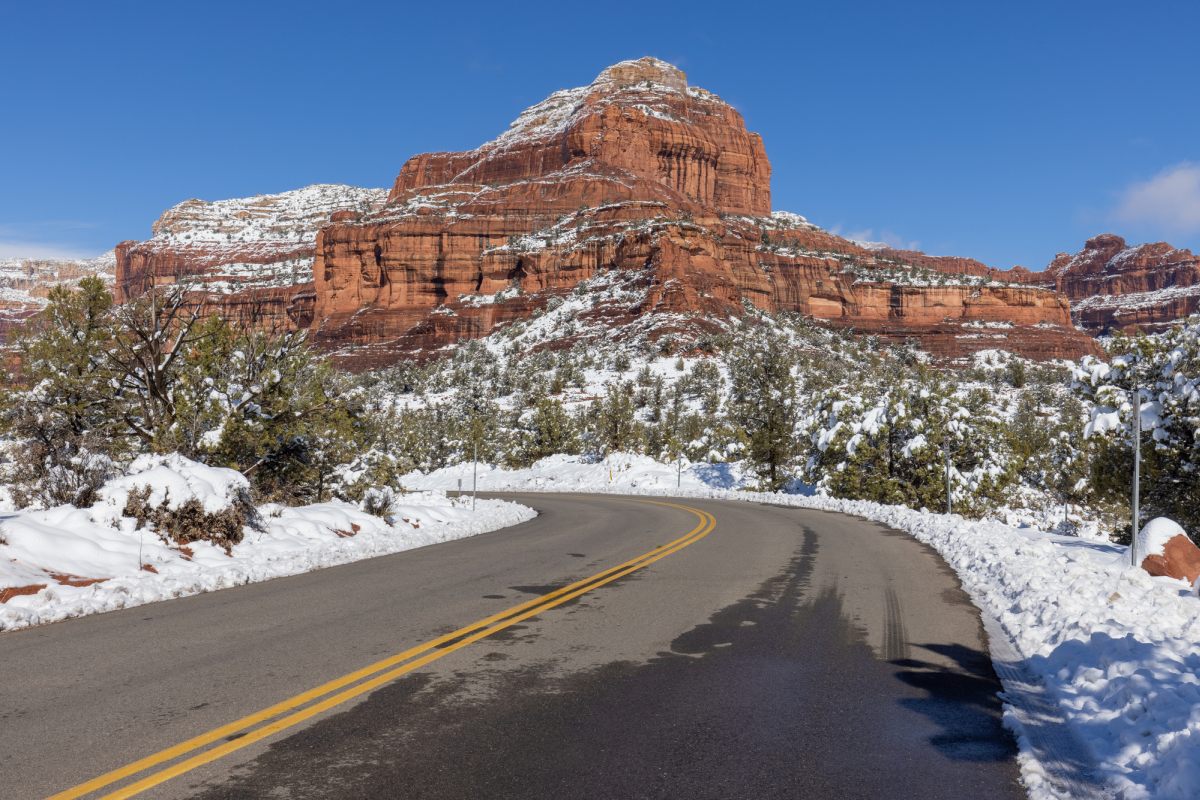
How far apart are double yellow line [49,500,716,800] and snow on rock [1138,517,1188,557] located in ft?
25.6

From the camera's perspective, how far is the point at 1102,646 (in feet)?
19.5

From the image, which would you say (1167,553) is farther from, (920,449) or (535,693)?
(920,449)

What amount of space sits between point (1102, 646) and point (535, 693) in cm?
437

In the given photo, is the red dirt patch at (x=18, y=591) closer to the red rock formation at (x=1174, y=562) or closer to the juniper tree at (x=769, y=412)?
the red rock formation at (x=1174, y=562)

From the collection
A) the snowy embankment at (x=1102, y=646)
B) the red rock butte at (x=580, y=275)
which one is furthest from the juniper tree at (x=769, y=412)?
the red rock butte at (x=580, y=275)

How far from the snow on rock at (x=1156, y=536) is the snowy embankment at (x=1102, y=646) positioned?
44 cm

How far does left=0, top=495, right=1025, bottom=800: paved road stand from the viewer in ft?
13.0

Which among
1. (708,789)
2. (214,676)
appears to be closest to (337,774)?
(708,789)

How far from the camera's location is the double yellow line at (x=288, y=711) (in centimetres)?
386

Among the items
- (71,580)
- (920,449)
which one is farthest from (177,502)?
(920,449)

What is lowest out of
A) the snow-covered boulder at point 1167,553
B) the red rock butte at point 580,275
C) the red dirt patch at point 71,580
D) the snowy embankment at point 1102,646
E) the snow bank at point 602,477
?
the snow bank at point 602,477

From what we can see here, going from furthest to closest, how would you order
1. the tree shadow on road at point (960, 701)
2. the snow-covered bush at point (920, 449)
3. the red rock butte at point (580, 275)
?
the red rock butte at point (580, 275), the snow-covered bush at point (920, 449), the tree shadow on road at point (960, 701)

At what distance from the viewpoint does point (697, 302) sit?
11588cm

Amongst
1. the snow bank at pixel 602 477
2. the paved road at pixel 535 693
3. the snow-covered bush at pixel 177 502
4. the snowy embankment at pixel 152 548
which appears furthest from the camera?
the snow bank at pixel 602 477
